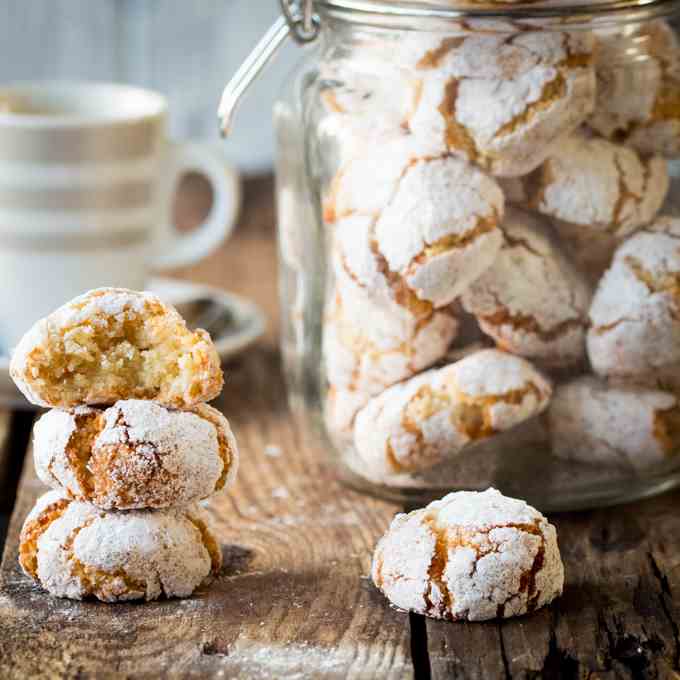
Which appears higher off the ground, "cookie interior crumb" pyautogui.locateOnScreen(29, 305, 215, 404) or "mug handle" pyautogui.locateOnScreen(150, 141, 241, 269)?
"cookie interior crumb" pyautogui.locateOnScreen(29, 305, 215, 404)

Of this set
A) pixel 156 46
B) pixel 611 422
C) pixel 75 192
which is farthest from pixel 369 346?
pixel 156 46

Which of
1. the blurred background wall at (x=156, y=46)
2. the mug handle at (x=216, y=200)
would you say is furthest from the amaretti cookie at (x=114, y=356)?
the blurred background wall at (x=156, y=46)

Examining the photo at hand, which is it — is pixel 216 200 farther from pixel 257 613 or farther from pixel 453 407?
pixel 257 613

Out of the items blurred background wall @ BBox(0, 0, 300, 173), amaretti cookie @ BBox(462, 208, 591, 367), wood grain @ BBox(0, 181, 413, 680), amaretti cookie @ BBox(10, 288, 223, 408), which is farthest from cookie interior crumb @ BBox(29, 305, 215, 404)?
blurred background wall @ BBox(0, 0, 300, 173)

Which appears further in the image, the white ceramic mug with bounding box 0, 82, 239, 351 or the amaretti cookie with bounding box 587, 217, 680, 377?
the white ceramic mug with bounding box 0, 82, 239, 351

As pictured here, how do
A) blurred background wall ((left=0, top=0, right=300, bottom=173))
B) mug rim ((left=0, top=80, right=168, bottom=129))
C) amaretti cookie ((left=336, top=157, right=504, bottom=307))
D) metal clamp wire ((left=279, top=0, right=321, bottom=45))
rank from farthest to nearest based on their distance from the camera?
blurred background wall ((left=0, top=0, right=300, bottom=173)) < mug rim ((left=0, top=80, right=168, bottom=129)) < metal clamp wire ((left=279, top=0, right=321, bottom=45)) < amaretti cookie ((left=336, top=157, right=504, bottom=307))

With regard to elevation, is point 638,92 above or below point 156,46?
above

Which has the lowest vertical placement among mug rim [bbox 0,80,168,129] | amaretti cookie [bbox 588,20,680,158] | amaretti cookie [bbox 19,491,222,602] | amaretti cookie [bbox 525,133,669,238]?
amaretti cookie [bbox 19,491,222,602]

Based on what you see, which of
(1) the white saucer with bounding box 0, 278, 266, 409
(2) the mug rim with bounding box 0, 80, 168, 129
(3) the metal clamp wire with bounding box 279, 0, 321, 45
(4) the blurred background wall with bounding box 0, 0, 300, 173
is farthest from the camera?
(4) the blurred background wall with bounding box 0, 0, 300, 173

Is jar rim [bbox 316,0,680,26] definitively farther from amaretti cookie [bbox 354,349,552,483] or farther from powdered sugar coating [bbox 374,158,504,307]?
amaretti cookie [bbox 354,349,552,483]
